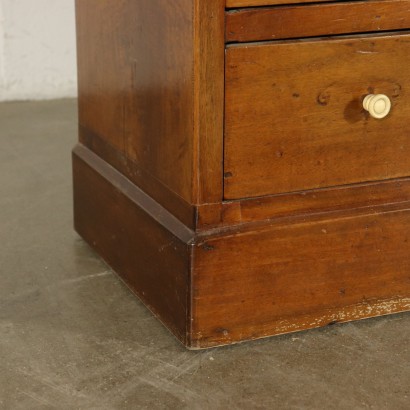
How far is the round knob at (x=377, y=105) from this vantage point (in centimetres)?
161

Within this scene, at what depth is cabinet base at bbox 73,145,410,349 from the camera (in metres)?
1.62

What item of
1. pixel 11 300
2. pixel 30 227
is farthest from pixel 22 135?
pixel 11 300

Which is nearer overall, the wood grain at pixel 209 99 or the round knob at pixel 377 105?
the wood grain at pixel 209 99

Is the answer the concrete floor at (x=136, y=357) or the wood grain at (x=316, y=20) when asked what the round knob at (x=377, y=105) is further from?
the concrete floor at (x=136, y=357)

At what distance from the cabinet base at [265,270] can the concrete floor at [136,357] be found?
0.11ft

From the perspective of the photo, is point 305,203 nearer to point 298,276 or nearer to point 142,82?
point 298,276

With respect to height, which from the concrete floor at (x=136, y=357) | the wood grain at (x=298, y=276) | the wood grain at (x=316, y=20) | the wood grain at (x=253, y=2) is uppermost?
the wood grain at (x=253, y=2)

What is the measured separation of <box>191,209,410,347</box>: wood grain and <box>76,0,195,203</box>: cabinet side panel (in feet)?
0.45

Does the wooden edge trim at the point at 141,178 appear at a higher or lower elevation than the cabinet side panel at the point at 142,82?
lower

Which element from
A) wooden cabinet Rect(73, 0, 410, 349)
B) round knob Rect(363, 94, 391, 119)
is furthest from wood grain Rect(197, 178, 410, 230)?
round knob Rect(363, 94, 391, 119)

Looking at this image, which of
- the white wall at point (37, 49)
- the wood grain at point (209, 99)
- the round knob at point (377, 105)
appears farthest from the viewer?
the white wall at point (37, 49)

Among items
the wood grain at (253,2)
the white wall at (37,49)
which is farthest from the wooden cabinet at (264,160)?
the white wall at (37,49)

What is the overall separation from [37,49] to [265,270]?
1829 mm

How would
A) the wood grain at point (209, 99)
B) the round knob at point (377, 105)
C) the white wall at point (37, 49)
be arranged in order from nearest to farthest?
the wood grain at point (209, 99) < the round knob at point (377, 105) < the white wall at point (37, 49)
